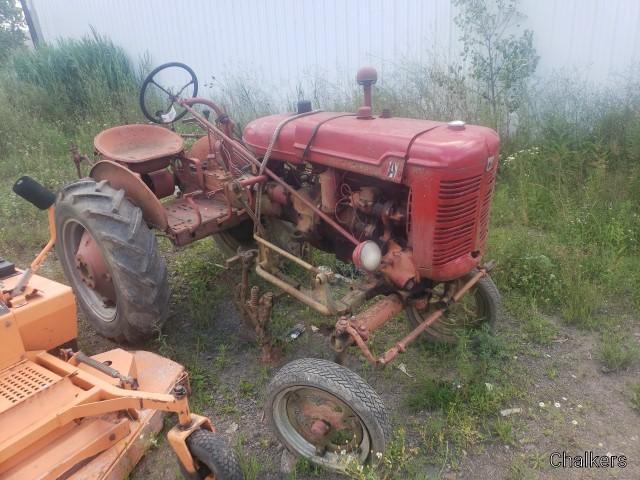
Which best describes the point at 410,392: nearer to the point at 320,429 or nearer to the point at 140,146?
the point at 320,429

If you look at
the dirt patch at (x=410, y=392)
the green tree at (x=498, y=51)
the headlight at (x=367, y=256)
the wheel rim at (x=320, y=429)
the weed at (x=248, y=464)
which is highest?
the green tree at (x=498, y=51)

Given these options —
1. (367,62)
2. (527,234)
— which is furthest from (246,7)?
(527,234)

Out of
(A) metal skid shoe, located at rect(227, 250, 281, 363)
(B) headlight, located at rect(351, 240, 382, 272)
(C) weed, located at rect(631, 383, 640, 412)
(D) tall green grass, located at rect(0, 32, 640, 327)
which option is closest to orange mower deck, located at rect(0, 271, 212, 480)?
(A) metal skid shoe, located at rect(227, 250, 281, 363)

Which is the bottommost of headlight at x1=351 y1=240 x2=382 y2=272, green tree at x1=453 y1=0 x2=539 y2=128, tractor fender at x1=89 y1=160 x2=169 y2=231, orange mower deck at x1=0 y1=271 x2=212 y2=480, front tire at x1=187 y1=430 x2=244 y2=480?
front tire at x1=187 y1=430 x2=244 y2=480

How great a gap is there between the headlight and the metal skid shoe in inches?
24.8

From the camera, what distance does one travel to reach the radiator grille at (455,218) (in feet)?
6.80

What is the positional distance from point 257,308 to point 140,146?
5.11ft

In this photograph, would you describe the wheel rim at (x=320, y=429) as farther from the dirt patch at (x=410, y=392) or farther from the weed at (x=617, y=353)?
the weed at (x=617, y=353)

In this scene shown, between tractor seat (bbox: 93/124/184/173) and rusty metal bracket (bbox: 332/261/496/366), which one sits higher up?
tractor seat (bbox: 93/124/184/173)

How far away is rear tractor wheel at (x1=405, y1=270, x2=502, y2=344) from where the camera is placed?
276 cm

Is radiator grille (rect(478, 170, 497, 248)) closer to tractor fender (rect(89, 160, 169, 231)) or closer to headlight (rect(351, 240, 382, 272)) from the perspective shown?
headlight (rect(351, 240, 382, 272))

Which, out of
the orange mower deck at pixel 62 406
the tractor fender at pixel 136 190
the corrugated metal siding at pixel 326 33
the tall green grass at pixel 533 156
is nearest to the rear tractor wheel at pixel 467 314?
the tall green grass at pixel 533 156

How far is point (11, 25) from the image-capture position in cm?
1334

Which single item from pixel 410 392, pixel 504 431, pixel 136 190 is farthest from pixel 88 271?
pixel 504 431
